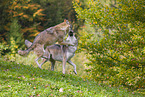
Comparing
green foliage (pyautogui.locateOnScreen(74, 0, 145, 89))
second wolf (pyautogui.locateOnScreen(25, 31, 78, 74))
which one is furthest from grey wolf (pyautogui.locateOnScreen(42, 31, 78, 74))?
green foliage (pyautogui.locateOnScreen(74, 0, 145, 89))

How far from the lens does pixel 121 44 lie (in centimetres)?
1097

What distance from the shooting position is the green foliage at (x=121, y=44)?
33.3ft

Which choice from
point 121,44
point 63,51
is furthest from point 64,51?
point 121,44

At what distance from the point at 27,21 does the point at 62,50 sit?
19.7 meters

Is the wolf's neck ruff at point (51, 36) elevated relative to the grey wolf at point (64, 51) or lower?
elevated

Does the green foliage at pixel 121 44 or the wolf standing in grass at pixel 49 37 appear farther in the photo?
the green foliage at pixel 121 44

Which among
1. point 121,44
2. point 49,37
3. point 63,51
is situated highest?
point 49,37

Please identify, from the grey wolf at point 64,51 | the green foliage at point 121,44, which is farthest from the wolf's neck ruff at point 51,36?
the green foliage at point 121,44

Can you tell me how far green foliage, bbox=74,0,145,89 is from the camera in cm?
1016

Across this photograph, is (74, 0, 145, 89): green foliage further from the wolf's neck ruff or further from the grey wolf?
the wolf's neck ruff

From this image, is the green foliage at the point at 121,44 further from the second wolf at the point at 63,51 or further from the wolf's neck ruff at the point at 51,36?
the wolf's neck ruff at the point at 51,36

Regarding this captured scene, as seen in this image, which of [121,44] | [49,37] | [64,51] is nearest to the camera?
[49,37]

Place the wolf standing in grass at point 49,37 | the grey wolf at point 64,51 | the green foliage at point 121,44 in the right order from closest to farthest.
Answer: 1. the wolf standing in grass at point 49,37
2. the grey wolf at point 64,51
3. the green foliage at point 121,44

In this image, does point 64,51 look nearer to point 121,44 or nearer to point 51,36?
point 51,36
